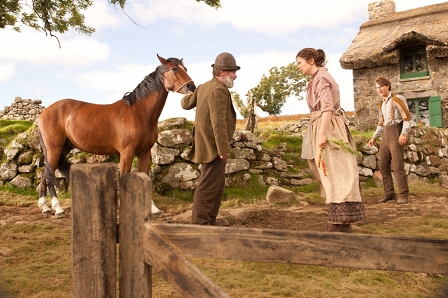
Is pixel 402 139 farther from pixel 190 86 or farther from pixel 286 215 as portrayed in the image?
pixel 190 86

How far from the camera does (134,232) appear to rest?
69.0 inches

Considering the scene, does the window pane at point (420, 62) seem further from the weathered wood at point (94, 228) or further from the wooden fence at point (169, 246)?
the weathered wood at point (94, 228)

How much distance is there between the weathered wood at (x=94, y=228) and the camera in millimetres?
1763

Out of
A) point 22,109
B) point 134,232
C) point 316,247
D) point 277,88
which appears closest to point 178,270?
point 134,232

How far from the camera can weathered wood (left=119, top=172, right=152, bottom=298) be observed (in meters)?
1.73

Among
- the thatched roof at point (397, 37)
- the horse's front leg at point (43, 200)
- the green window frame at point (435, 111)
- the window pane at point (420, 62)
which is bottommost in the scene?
Answer: the horse's front leg at point (43, 200)

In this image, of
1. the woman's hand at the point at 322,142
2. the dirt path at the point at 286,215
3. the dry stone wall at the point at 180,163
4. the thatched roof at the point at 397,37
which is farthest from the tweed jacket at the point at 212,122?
the thatched roof at the point at 397,37

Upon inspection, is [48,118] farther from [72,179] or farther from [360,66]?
[360,66]

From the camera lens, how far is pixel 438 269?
158 cm

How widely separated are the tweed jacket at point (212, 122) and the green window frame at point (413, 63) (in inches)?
600

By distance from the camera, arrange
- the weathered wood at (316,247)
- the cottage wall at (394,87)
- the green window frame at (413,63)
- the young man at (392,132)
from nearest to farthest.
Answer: the weathered wood at (316,247) < the young man at (392,132) < the cottage wall at (394,87) < the green window frame at (413,63)

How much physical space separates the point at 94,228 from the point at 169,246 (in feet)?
1.17

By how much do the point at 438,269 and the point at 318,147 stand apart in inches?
106

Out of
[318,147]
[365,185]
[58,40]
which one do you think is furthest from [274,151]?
[58,40]
